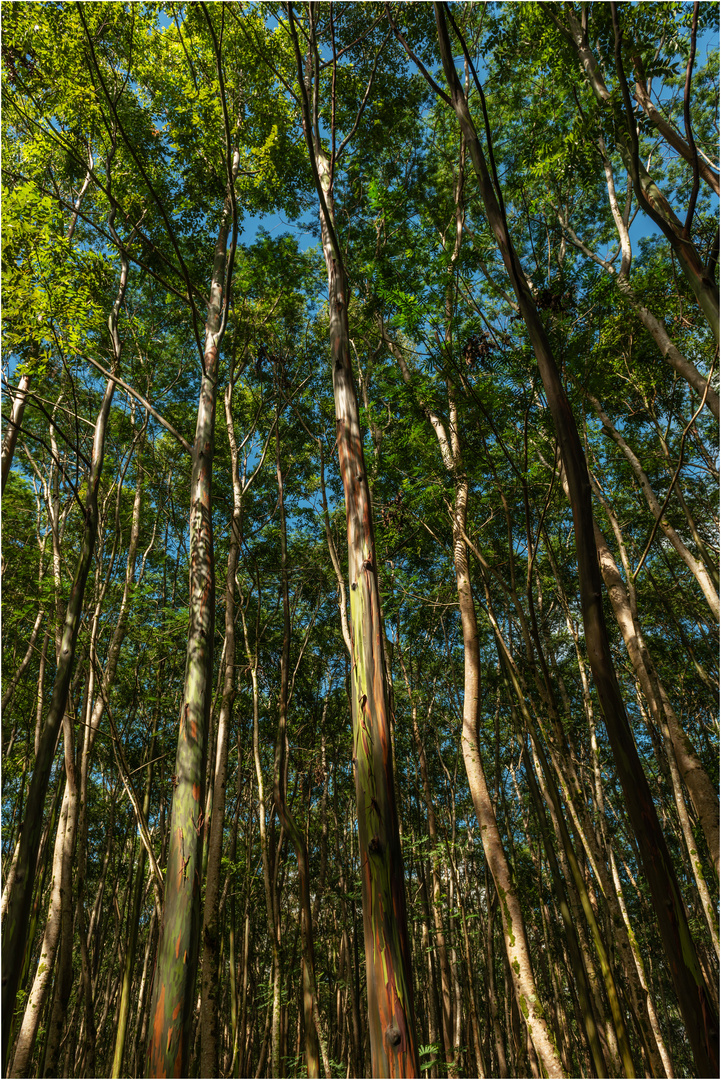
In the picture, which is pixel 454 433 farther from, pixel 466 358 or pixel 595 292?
pixel 595 292

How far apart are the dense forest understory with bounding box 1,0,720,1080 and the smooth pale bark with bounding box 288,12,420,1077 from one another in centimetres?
1

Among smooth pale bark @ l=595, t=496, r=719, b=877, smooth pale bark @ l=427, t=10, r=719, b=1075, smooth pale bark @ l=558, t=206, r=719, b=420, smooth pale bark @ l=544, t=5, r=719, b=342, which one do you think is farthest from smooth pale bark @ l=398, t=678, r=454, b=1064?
smooth pale bark @ l=427, t=10, r=719, b=1075

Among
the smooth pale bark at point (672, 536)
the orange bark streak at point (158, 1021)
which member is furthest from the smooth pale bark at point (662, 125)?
the orange bark streak at point (158, 1021)

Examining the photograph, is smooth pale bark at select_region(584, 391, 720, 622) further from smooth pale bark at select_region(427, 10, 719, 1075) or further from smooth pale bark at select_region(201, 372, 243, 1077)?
smooth pale bark at select_region(427, 10, 719, 1075)

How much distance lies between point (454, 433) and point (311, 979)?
4.97 meters

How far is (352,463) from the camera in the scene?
2488 mm

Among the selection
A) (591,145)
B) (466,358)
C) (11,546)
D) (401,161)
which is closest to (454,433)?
(466,358)

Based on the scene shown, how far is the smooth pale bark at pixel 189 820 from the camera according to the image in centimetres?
213

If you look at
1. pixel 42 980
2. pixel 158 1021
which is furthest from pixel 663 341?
pixel 42 980

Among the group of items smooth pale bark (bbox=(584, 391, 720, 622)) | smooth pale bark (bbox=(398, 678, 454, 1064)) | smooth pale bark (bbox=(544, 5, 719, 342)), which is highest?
smooth pale bark (bbox=(584, 391, 720, 622))

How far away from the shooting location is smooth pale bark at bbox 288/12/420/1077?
1.49 m

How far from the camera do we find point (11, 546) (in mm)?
8734

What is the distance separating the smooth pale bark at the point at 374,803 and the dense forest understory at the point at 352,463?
0.04ft

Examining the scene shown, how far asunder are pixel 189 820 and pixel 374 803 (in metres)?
1.33
